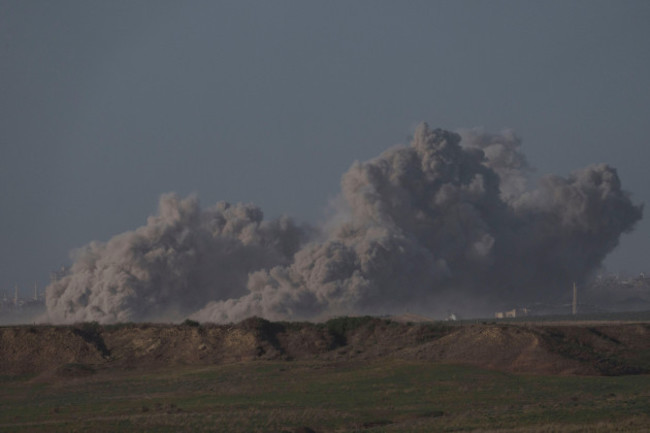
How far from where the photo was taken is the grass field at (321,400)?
49.9 metres

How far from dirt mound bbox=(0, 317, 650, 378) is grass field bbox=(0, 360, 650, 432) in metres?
3.76

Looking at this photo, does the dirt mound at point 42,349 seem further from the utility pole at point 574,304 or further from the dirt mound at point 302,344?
the utility pole at point 574,304

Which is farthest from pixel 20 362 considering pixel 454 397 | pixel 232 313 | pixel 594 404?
pixel 232 313

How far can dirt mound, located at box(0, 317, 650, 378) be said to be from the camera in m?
77.5

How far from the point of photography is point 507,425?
155 ft

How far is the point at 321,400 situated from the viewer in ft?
201

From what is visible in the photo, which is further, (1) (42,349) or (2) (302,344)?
(2) (302,344)

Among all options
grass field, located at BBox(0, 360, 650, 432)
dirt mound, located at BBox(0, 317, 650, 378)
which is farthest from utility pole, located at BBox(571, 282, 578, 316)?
grass field, located at BBox(0, 360, 650, 432)

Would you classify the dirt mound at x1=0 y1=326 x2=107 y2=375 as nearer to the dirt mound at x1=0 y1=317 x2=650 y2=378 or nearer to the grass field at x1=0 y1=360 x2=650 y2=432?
the dirt mound at x1=0 y1=317 x2=650 y2=378

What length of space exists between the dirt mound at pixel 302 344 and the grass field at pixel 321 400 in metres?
3.76

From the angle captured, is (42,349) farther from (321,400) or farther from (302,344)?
(321,400)

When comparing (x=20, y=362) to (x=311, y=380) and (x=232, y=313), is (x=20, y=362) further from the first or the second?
(x=232, y=313)

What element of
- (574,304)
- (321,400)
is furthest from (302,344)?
(574,304)

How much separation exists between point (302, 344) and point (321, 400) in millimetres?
30398
